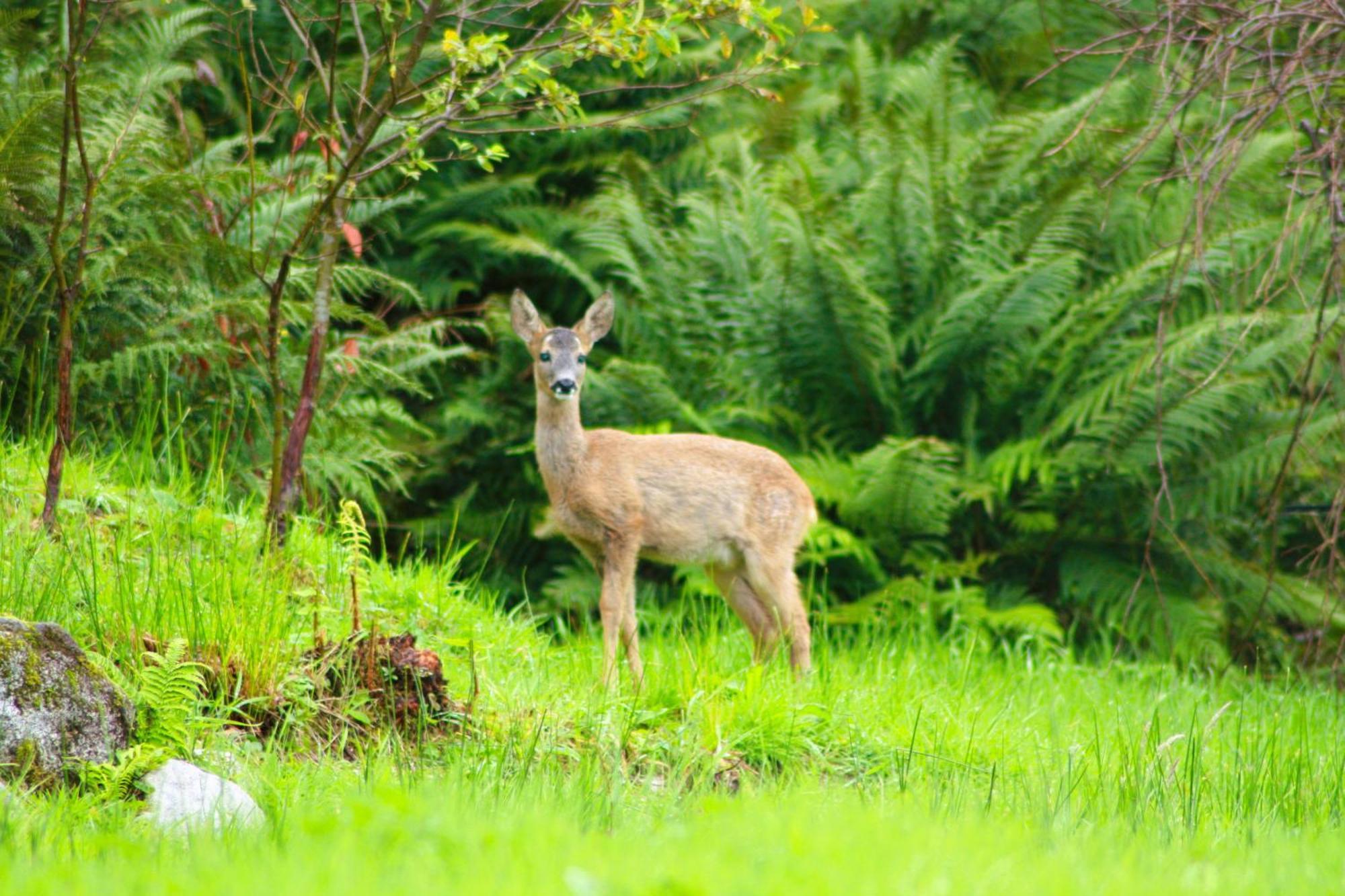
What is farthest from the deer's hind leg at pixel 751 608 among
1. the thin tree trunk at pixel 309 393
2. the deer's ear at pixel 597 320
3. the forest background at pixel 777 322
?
the thin tree trunk at pixel 309 393

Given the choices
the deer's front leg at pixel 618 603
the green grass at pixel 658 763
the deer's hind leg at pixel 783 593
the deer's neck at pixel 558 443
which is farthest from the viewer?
the deer's neck at pixel 558 443

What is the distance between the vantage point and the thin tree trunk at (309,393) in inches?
192

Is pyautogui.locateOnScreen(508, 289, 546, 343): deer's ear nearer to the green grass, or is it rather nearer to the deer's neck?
the deer's neck

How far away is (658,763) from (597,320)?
2411 mm

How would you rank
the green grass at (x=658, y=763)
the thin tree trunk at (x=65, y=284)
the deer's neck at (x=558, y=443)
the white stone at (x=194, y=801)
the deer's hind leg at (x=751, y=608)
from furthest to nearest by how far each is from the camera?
1. the deer's hind leg at (x=751, y=608)
2. the deer's neck at (x=558, y=443)
3. the thin tree trunk at (x=65, y=284)
4. the white stone at (x=194, y=801)
5. the green grass at (x=658, y=763)

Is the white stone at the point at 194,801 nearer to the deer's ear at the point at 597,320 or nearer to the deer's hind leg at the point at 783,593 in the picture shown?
the deer's hind leg at the point at 783,593

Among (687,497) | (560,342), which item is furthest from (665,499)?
(560,342)

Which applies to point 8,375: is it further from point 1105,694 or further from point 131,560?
point 1105,694

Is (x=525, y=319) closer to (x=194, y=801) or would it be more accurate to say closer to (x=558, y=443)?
(x=558, y=443)

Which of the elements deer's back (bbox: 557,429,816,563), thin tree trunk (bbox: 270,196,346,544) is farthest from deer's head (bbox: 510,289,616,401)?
thin tree trunk (bbox: 270,196,346,544)

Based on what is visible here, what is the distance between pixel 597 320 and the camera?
20.1ft

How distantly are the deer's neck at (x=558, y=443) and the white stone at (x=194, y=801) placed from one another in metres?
2.41

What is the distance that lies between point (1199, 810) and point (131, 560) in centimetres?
342

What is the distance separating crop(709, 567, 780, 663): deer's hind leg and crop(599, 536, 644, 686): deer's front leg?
46cm
